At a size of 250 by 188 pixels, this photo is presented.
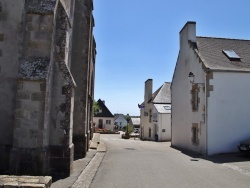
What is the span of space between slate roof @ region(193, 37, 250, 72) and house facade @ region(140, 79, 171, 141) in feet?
45.5

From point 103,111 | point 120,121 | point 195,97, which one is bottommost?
point 120,121

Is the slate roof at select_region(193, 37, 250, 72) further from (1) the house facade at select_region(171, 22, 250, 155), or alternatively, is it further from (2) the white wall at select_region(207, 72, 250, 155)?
(2) the white wall at select_region(207, 72, 250, 155)

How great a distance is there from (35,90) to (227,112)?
13.2 metres

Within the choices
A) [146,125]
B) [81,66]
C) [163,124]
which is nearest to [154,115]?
[163,124]

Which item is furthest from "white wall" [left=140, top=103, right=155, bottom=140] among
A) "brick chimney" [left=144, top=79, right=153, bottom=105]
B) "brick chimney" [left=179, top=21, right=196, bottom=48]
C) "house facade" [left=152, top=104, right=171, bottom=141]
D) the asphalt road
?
the asphalt road

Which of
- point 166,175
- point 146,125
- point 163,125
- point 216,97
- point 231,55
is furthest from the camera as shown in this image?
point 146,125

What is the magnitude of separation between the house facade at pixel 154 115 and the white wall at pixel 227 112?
55.0 ft

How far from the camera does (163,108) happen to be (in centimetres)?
3662

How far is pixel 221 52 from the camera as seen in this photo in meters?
21.3

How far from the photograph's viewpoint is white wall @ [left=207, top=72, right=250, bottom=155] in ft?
59.2

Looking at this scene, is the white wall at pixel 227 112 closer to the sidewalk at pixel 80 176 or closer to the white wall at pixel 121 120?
the sidewalk at pixel 80 176

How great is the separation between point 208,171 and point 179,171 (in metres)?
1.17

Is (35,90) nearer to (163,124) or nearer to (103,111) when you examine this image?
(163,124)

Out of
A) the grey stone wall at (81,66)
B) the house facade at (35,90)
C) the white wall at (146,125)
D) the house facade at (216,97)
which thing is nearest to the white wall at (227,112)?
the house facade at (216,97)
